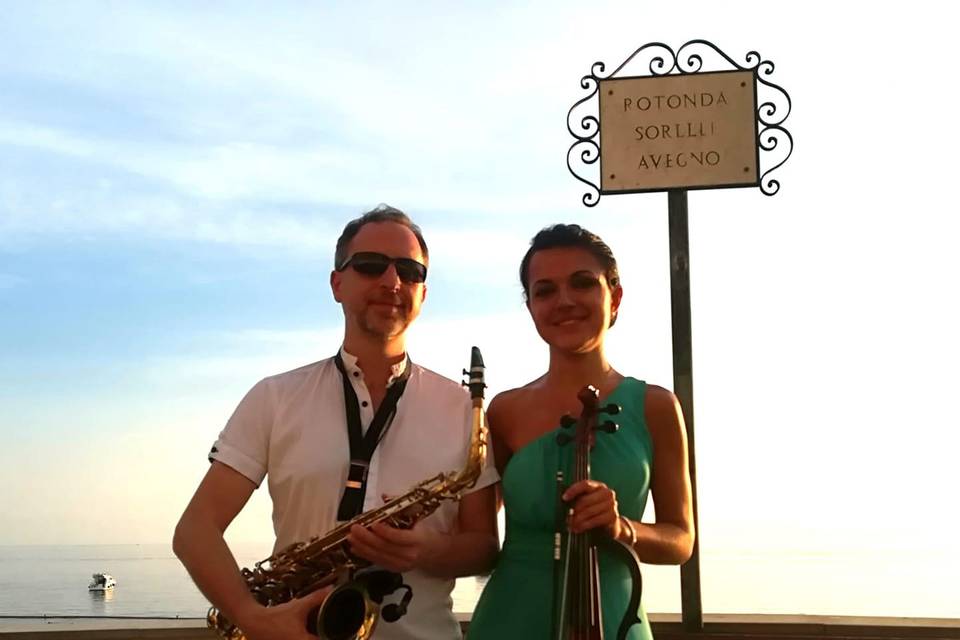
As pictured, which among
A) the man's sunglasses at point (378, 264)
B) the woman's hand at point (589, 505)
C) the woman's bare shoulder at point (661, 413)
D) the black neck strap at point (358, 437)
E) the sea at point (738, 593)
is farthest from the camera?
the sea at point (738, 593)

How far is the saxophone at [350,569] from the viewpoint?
3195mm

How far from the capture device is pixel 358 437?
3473 mm

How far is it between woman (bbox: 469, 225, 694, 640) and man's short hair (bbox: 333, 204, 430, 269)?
0.39 m

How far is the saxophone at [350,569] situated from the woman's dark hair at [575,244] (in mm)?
527

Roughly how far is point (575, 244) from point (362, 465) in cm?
104

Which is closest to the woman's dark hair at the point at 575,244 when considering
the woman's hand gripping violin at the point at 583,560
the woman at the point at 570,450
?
the woman at the point at 570,450

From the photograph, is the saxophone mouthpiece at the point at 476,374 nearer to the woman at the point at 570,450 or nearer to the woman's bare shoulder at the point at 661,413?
the woman at the point at 570,450

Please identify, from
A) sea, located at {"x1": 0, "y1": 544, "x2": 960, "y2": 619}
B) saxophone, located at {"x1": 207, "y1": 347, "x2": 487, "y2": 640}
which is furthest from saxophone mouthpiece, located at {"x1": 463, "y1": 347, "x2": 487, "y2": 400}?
sea, located at {"x1": 0, "y1": 544, "x2": 960, "y2": 619}

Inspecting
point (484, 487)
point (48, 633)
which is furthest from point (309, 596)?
point (48, 633)

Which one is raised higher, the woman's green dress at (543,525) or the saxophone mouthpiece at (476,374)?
the saxophone mouthpiece at (476,374)

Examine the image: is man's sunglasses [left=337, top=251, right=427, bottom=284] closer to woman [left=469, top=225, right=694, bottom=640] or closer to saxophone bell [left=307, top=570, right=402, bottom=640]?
woman [left=469, top=225, right=694, bottom=640]

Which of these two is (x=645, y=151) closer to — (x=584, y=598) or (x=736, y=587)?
(x=584, y=598)

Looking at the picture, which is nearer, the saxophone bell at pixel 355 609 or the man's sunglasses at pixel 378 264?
the saxophone bell at pixel 355 609

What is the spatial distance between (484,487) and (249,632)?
88cm
